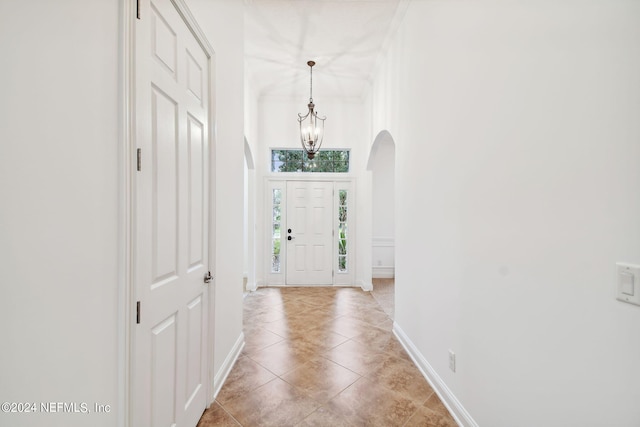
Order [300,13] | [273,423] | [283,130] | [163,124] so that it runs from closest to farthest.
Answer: [163,124]
[273,423]
[300,13]
[283,130]

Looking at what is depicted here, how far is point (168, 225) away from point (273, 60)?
3.28m

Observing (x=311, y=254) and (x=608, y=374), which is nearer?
(x=608, y=374)

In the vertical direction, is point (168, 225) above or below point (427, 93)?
below

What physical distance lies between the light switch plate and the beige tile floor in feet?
4.56

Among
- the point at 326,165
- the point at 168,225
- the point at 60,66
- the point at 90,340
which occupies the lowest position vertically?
the point at 90,340

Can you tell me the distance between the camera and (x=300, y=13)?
9.56 feet

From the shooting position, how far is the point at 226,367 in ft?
7.36

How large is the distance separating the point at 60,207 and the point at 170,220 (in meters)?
0.59

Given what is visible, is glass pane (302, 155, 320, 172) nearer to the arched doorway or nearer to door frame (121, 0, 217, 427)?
the arched doorway

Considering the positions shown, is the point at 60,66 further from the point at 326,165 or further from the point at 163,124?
the point at 326,165

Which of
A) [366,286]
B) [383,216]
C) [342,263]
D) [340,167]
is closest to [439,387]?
[366,286]

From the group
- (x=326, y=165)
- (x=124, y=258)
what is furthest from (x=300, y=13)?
(x=124, y=258)

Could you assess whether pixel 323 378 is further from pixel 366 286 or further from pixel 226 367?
pixel 366 286

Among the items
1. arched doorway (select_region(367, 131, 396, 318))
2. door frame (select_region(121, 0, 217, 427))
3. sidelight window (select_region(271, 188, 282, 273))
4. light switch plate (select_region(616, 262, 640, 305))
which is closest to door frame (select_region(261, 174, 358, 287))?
sidelight window (select_region(271, 188, 282, 273))
